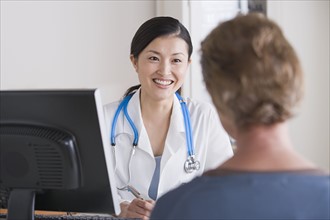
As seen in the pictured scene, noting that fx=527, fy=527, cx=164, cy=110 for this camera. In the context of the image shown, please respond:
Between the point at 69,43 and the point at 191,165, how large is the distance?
1.53m

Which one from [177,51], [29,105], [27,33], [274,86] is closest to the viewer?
[274,86]

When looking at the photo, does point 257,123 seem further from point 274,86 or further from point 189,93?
point 189,93

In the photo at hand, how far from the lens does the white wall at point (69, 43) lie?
9.87ft

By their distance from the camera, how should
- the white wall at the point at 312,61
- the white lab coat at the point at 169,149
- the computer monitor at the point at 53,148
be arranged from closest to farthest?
the computer monitor at the point at 53,148, the white lab coat at the point at 169,149, the white wall at the point at 312,61

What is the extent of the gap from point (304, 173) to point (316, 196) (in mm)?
41

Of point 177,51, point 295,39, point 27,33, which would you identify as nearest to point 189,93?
point 295,39

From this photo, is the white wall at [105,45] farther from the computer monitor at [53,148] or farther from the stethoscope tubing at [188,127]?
the computer monitor at [53,148]

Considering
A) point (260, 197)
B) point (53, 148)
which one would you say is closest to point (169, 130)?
point (53, 148)

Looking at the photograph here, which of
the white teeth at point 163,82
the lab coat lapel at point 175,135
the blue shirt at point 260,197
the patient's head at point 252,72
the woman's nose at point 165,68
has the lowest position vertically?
the lab coat lapel at point 175,135

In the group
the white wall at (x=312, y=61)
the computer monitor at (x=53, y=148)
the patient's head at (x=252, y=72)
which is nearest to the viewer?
the patient's head at (x=252, y=72)

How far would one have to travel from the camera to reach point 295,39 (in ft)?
10.3

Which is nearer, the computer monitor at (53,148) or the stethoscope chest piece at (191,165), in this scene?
the computer monitor at (53,148)

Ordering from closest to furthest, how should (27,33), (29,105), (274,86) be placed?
(274,86), (29,105), (27,33)

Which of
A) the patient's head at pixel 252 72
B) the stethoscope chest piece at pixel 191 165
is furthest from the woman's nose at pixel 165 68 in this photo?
the patient's head at pixel 252 72
